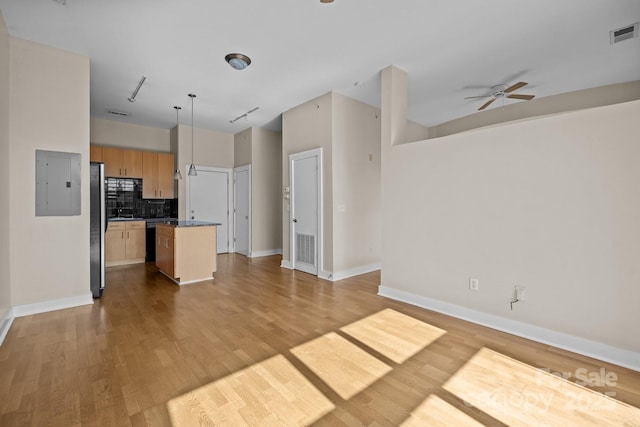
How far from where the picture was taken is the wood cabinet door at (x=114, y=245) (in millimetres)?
5738

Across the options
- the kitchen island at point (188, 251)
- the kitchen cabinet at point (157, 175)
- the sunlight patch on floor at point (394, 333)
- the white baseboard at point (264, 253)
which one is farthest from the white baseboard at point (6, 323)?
the white baseboard at point (264, 253)

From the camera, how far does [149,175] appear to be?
255 inches

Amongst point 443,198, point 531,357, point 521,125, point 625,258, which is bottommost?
point 531,357

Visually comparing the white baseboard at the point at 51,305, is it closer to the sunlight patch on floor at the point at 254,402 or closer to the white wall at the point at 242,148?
the sunlight patch on floor at the point at 254,402

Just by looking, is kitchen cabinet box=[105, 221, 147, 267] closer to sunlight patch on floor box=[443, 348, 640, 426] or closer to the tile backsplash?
the tile backsplash

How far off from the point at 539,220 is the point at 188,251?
15.2 feet

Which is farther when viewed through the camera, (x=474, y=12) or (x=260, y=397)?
(x=474, y=12)

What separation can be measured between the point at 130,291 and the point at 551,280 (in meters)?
5.15

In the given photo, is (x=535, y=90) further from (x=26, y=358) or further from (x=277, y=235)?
(x=26, y=358)

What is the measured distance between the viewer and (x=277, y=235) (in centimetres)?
739

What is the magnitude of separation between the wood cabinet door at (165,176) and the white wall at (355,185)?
14.0 ft

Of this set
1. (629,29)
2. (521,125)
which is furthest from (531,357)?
(629,29)

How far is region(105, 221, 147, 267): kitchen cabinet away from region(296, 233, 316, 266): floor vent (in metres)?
3.42

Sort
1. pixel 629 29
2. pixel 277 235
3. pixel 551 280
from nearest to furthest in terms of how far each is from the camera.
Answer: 1. pixel 551 280
2. pixel 629 29
3. pixel 277 235
